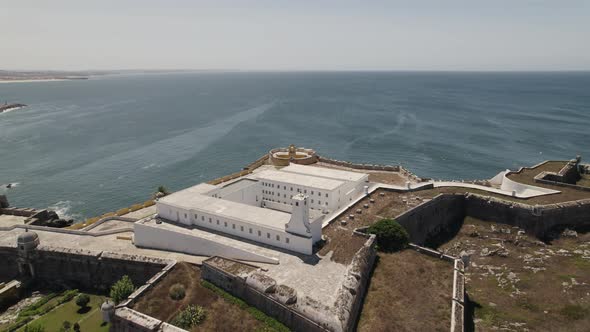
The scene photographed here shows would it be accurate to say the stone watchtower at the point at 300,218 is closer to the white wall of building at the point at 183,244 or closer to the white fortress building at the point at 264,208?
the white fortress building at the point at 264,208

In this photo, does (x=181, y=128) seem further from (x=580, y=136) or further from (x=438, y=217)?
(x=580, y=136)

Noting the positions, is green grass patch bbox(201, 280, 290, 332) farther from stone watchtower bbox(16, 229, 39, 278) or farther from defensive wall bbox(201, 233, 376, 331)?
stone watchtower bbox(16, 229, 39, 278)

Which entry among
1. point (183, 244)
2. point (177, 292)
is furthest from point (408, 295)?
point (183, 244)

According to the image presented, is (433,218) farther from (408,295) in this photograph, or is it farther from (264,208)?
(264,208)

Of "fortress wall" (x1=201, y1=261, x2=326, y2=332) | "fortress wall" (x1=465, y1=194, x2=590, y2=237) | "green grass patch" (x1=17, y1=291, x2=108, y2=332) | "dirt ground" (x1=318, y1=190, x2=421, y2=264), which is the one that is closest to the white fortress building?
"dirt ground" (x1=318, y1=190, x2=421, y2=264)

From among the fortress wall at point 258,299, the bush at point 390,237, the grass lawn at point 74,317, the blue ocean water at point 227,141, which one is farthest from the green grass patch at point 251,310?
the blue ocean water at point 227,141
